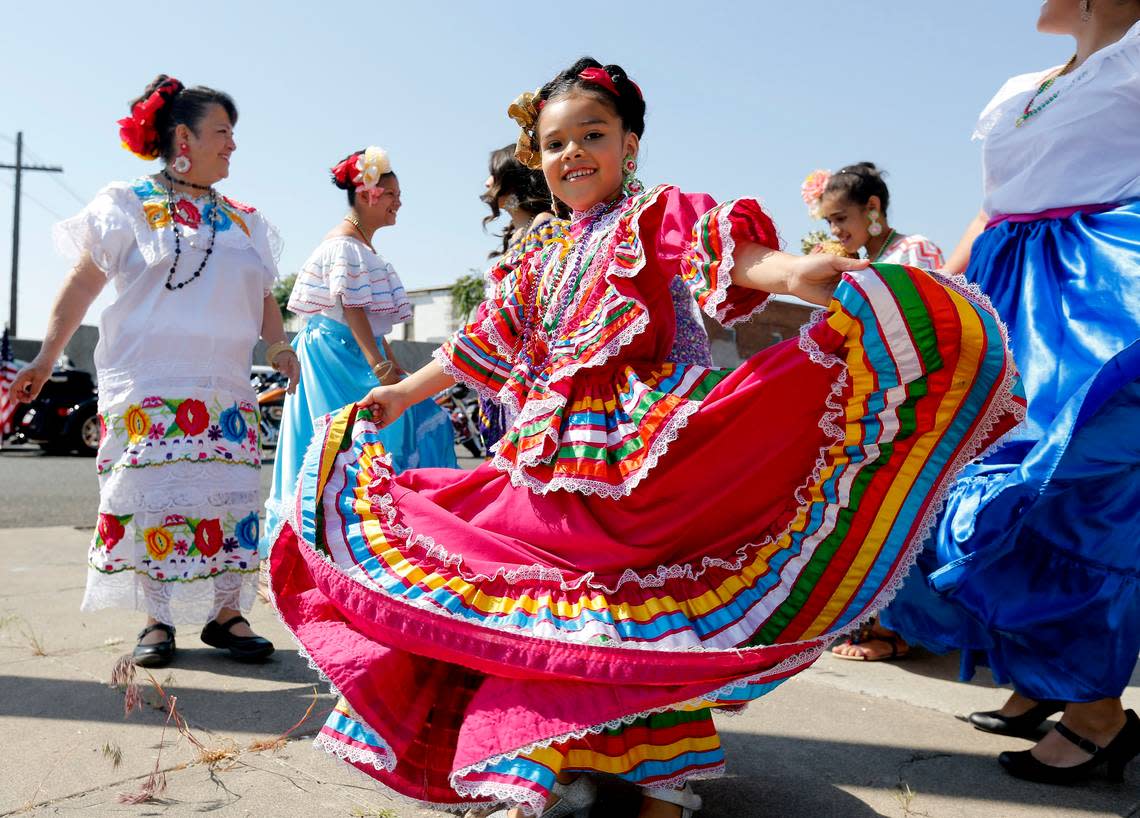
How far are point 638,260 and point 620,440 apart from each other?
405 millimetres

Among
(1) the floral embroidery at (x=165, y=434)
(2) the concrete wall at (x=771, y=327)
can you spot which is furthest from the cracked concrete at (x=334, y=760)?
(2) the concrete wall at (x=771, y=327)

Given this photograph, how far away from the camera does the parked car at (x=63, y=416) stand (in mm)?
12273

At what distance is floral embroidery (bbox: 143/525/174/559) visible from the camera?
133 inches

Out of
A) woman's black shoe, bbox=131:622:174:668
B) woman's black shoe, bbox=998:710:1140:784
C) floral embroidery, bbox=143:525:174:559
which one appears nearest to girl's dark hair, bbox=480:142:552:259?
floral embroidery, bbox=143:525:174:559

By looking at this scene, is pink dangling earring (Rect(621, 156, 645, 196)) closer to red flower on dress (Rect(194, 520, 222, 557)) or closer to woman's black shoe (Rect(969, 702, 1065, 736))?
woman's black shoe (Rect(969, 702, 1065, 736))

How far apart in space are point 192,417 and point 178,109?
1108mm

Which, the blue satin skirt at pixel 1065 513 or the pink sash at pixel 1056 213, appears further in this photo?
the pink sash at pixel 1056 213

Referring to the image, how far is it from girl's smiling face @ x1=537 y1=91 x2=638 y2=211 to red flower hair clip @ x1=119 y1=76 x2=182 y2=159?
1.86m

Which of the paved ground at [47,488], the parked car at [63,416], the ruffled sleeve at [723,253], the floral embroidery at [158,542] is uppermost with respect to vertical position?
the ruffled sleeve at [723,253]

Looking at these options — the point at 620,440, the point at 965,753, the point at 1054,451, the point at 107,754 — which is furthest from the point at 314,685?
the point at 1054,451

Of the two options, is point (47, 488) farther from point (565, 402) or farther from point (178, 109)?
point (565, 402)

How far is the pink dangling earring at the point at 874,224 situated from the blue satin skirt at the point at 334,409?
2.03 m

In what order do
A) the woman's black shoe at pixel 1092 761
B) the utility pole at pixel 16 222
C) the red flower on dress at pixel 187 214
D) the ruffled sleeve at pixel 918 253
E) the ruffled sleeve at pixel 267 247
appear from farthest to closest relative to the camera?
the utility pole at pixel 16 222
the ruffled sleeve at pixel 918 253
the ruffled sleeve at pixel 267 247
the red flower on dress at pixel 187 214
the woman's black shoe at pixel 1092 761

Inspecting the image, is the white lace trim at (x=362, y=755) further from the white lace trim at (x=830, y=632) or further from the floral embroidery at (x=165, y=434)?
the floral embroidery at (x=165, y=434)
